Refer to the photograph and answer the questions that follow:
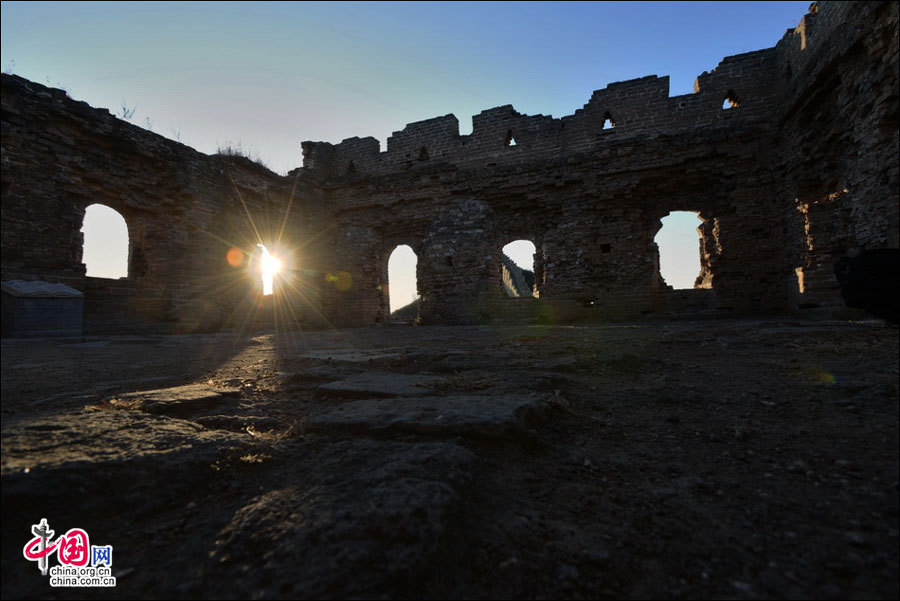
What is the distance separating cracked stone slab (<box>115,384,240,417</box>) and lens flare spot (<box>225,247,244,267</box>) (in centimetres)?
889

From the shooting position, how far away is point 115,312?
25.5 ft

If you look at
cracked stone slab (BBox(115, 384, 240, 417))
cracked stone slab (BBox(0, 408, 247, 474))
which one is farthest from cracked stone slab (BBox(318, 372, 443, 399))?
cracked stone slab (BBox(0, 408, 247, 474))

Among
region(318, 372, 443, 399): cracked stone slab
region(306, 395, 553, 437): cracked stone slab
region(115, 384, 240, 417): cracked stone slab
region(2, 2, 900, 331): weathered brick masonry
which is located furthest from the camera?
region(2, 2, 900, 331): weathered brick masonry

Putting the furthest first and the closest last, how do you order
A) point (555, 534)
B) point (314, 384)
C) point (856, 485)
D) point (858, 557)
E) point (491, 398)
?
point (314, 384)
point (491, 398)
point (856, 485)
point (555, 534)
point (858, 557)

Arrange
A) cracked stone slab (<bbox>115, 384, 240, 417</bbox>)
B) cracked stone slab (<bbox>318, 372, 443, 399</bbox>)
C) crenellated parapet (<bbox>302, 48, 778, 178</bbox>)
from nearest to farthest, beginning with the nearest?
cracked stone slab (<bbox>115, 384, 240, 417</bbox>) < cracked stone slab (<bbox>318, 372, 443, 399</bbox>) < crenellated parapet (<bbox>302, 48, 778, 178</bbox>)

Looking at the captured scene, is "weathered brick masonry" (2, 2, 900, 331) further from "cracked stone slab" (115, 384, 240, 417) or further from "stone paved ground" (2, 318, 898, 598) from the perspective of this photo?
"cracked stone slab" (115, 384, 240, 417)

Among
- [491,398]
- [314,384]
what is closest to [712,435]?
[491,398]

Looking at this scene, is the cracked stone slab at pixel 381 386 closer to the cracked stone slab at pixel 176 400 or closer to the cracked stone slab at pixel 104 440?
the cracked stone slab at pixel 176 400

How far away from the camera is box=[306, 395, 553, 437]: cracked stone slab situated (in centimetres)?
151

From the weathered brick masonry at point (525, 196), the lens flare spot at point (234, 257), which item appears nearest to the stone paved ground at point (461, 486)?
the weathered brick masonry at point (525, 196)

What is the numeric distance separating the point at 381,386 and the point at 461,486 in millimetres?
1175

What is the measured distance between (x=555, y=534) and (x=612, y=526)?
0.51 ft

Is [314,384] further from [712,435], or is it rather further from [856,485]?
[856,485]

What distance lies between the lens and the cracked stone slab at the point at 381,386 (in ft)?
6.91
